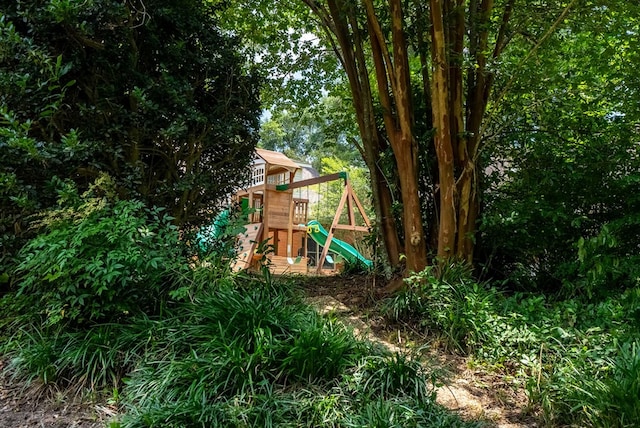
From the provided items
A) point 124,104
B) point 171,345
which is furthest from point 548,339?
point 124,104

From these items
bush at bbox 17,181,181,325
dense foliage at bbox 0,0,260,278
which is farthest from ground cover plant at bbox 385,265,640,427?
dense foliage at bbox 0,0,260,278

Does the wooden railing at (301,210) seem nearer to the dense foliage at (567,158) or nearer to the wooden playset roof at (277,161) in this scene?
the wooden playset roof at (277,161)

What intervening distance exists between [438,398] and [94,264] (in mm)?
2252

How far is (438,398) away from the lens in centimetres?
258

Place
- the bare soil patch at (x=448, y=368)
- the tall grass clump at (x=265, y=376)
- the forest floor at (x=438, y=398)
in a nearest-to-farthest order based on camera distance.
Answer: the tall grass clump at (x=265, y=376) → the forest floor at (x=438, y=398) → the bare soil patch at (x=448, y=368)

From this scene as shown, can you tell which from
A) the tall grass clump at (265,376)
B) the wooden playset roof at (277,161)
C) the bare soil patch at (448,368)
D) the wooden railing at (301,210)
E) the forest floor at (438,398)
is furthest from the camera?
the wooden railing at (301,210)

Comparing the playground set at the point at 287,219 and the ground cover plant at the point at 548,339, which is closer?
the ground cover plant at the point at 548,339

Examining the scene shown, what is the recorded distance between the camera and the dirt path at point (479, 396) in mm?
2432

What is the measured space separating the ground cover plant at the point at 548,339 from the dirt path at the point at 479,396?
0.31 feet

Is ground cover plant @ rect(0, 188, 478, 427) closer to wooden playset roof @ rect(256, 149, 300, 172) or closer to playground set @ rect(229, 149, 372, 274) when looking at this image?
playground set @ rect(229, 149, 372, 274)

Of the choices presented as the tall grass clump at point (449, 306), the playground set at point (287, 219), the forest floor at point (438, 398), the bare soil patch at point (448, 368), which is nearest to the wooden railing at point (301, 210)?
the playground set at point (287, 219)

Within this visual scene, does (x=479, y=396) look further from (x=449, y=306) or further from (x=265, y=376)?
(x=265, y=376)

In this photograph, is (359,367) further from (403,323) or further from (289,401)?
(403,323)

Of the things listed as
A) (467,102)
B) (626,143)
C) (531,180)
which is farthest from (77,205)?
(626,143)
